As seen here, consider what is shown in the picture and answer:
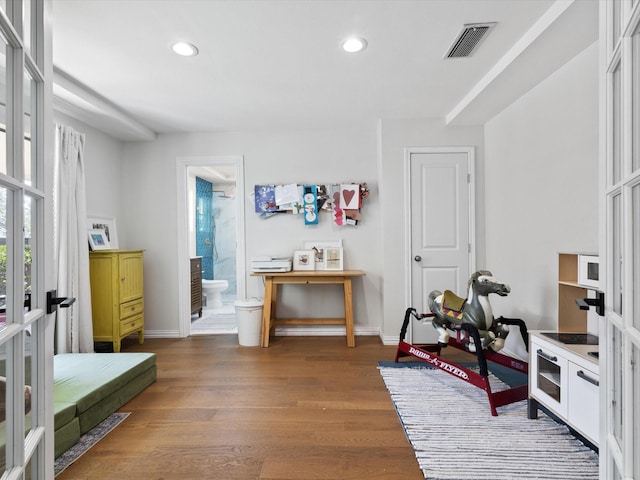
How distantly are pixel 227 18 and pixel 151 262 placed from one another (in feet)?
9.37

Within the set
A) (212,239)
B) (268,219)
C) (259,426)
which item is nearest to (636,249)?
(259,426)

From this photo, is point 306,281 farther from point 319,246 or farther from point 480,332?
point 480,332

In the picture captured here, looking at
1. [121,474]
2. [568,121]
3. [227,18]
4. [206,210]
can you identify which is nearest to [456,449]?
[121,474]

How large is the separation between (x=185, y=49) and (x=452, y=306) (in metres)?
2.64

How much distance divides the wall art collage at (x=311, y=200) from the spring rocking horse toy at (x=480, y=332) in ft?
4.94

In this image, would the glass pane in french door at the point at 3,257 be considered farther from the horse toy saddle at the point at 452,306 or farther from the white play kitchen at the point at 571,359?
the horse toy saddle at the point at 452,306

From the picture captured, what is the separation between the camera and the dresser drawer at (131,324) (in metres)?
3.13

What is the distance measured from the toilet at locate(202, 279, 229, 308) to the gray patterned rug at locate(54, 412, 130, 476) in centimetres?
318

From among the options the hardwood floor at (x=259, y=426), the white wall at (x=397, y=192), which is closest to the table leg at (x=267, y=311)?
the hardwood floor at (x=259, y=426)

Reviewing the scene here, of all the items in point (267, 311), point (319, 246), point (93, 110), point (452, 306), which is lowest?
point (267, 311)

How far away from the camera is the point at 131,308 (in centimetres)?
330

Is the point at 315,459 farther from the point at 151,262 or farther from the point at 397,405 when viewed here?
the point at 151,262

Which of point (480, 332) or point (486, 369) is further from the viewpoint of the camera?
point (480, 332)

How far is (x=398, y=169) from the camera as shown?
339 centimetres
